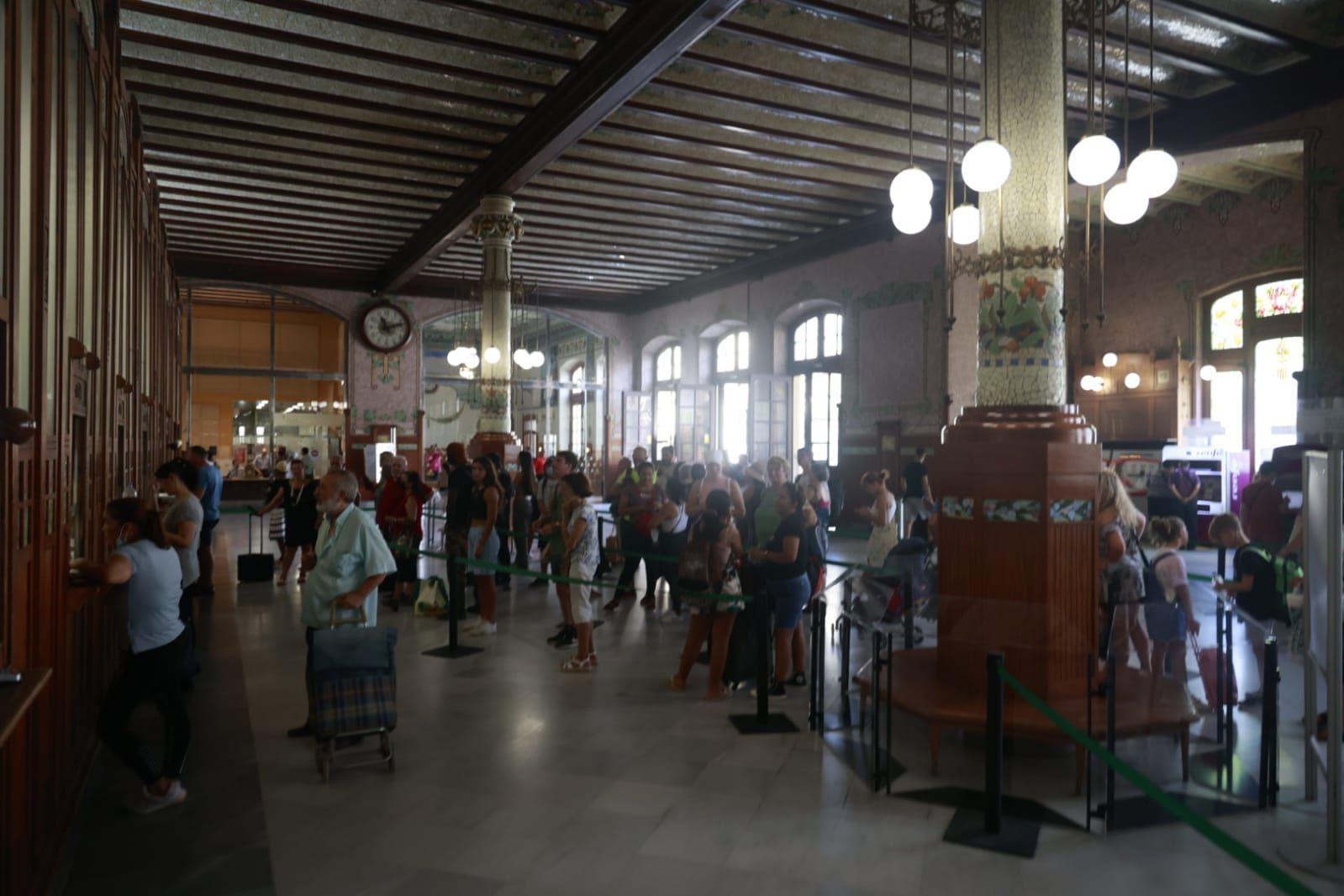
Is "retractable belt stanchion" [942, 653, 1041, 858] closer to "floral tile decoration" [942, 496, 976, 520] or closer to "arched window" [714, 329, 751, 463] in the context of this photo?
"floral tile decoration" [942, 496, 976, 520]

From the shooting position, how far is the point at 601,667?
6.21 metres

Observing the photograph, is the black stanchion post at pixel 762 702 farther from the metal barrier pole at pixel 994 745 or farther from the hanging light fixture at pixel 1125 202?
the hanging light fixture at pixel 1125 202

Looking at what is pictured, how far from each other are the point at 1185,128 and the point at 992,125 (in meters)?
5.68

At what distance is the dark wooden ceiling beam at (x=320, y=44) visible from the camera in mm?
7000

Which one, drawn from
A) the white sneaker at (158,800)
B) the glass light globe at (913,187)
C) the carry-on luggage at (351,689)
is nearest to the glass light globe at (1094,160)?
the glass light globe at (913,187)

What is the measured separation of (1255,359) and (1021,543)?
41.4 feet

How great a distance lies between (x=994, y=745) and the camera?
12.1ft

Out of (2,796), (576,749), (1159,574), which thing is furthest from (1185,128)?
(2,796)

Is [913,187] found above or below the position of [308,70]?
below

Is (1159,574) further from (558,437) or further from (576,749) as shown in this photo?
(558,437)

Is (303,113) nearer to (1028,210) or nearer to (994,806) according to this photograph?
(1028,210)

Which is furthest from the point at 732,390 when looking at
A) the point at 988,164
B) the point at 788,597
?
the point at 988,164

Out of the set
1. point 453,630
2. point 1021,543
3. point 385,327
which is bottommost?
point 453,630

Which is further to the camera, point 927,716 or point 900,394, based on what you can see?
point 900,394
